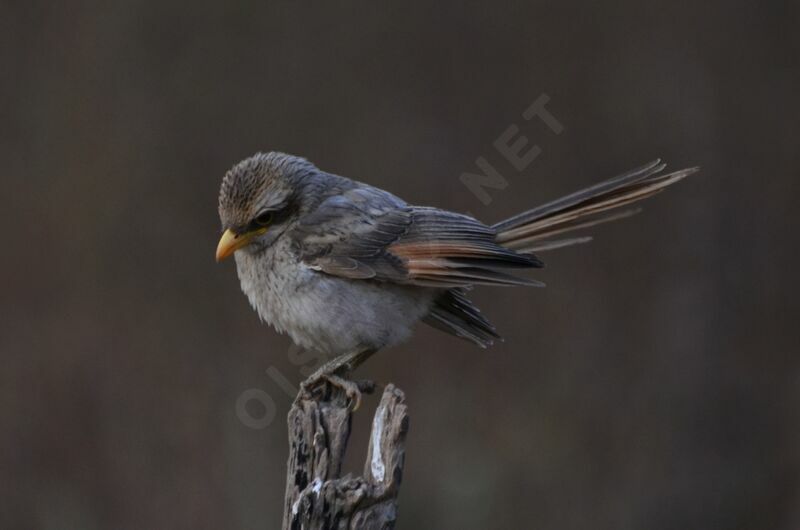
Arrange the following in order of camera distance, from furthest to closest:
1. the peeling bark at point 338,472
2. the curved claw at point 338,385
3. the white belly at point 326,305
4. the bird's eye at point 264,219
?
the bird's eye at point 264,219, the white belly at point 326,305, the curved claw at point 338,385, the peeling bark at point 338,472

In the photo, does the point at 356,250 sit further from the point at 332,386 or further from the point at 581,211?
the point at 581,211

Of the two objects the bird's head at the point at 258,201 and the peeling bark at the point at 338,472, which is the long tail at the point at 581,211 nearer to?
the bird's head at the point at 258,201

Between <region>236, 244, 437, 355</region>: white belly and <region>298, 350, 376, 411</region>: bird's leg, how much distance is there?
6 centimetres

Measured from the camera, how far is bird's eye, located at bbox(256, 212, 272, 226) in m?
5.52

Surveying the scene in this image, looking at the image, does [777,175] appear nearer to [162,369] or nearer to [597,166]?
[597,166]

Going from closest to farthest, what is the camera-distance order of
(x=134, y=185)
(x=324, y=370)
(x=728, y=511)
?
(x=324, y=370), (x=728, y=511), (x=134, y=185)

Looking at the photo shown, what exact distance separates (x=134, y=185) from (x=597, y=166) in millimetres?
3901

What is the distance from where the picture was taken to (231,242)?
17.8 ft

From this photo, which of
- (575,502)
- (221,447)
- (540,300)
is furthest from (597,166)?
(221,447)

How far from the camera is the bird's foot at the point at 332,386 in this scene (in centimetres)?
533

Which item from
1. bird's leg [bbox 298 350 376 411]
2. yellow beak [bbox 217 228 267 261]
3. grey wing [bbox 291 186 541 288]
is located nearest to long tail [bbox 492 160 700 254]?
grey wing [bbox 291 186 541 288]

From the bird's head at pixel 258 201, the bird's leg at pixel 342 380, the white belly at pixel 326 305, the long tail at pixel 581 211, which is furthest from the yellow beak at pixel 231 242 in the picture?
the long tail at pixel 581 211

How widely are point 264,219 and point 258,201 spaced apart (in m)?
0.12

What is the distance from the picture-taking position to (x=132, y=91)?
9844 millimetres
